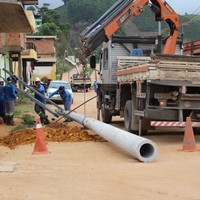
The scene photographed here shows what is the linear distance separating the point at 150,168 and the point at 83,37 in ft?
21.4

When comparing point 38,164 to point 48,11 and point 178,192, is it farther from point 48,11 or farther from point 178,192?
point 48,11

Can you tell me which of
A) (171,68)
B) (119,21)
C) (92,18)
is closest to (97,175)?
(171,68)

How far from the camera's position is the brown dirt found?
5941mm

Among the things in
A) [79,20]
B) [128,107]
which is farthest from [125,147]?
[79,20]

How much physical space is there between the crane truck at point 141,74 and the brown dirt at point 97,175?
46.1 inches

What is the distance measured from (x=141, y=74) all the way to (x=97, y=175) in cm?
452

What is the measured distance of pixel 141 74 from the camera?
11.1m

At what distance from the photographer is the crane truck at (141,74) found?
1062 cm

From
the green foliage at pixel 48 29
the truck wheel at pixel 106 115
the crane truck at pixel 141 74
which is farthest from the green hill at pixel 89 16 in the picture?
the crane truck at pixel 141 74

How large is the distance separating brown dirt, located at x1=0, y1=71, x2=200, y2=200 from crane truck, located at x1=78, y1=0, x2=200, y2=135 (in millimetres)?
1171

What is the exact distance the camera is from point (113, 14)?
14.1 m

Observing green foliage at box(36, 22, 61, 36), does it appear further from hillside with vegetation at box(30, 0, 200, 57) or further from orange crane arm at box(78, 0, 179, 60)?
orange crane arm at box(78, 0, 179, 60)

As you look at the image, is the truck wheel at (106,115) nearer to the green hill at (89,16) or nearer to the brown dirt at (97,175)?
the brown dirt at (97,175)

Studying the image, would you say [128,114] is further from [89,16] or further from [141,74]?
[89,16]
